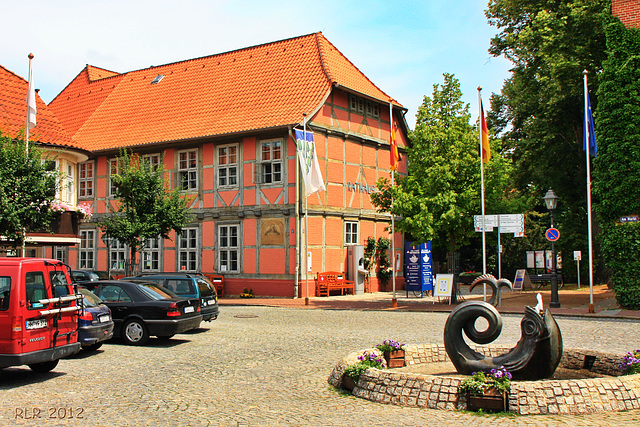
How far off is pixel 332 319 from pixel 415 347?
28.7ft

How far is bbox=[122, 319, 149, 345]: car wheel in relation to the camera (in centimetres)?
1416

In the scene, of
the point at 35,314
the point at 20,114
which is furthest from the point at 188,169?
the point at 35,314

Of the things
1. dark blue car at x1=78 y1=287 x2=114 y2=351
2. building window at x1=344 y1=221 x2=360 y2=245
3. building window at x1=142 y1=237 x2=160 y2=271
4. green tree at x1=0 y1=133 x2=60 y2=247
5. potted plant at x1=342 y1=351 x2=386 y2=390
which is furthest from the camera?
building window at x1=142 y1=237 x2=160 y2=271

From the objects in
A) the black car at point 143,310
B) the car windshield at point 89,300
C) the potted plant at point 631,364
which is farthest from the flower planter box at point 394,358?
the car windshield at point 89,300

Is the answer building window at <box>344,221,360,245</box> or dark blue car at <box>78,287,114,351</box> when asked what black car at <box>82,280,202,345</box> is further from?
building window at <box>344,221,360,245</box>

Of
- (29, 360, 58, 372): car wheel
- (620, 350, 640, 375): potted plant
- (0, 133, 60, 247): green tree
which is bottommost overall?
(29, 360, 58, 372): car wheel

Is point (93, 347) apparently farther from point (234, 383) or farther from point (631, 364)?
point (631, 364)

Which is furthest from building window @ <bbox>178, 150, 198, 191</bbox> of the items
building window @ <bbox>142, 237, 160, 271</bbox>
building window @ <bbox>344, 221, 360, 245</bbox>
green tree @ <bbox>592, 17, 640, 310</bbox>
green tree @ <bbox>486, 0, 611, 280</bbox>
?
green tree @ <bbox>592, 17, 640, 310</bbox>

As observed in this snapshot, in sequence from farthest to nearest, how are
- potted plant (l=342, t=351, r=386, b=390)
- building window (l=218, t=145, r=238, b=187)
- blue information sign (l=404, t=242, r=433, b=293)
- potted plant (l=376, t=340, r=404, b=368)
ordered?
building window (l=218, t=145, r=238, b=187) < blue information sign (l=404, t=242, r=433, b=293) < potted plant (l=376, t=340, r=404, b=368) < potted plant (l=342, t=351, r=386, b=390)

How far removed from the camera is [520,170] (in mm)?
34906

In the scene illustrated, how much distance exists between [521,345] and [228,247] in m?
22.6

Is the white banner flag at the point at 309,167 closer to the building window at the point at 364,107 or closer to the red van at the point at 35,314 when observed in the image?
the building window at the point at 364,107

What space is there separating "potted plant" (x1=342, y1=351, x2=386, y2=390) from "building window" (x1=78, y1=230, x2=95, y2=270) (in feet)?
93.4

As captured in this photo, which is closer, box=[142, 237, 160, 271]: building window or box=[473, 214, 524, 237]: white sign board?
box=[473, 214, 524, 237]: white sign board
